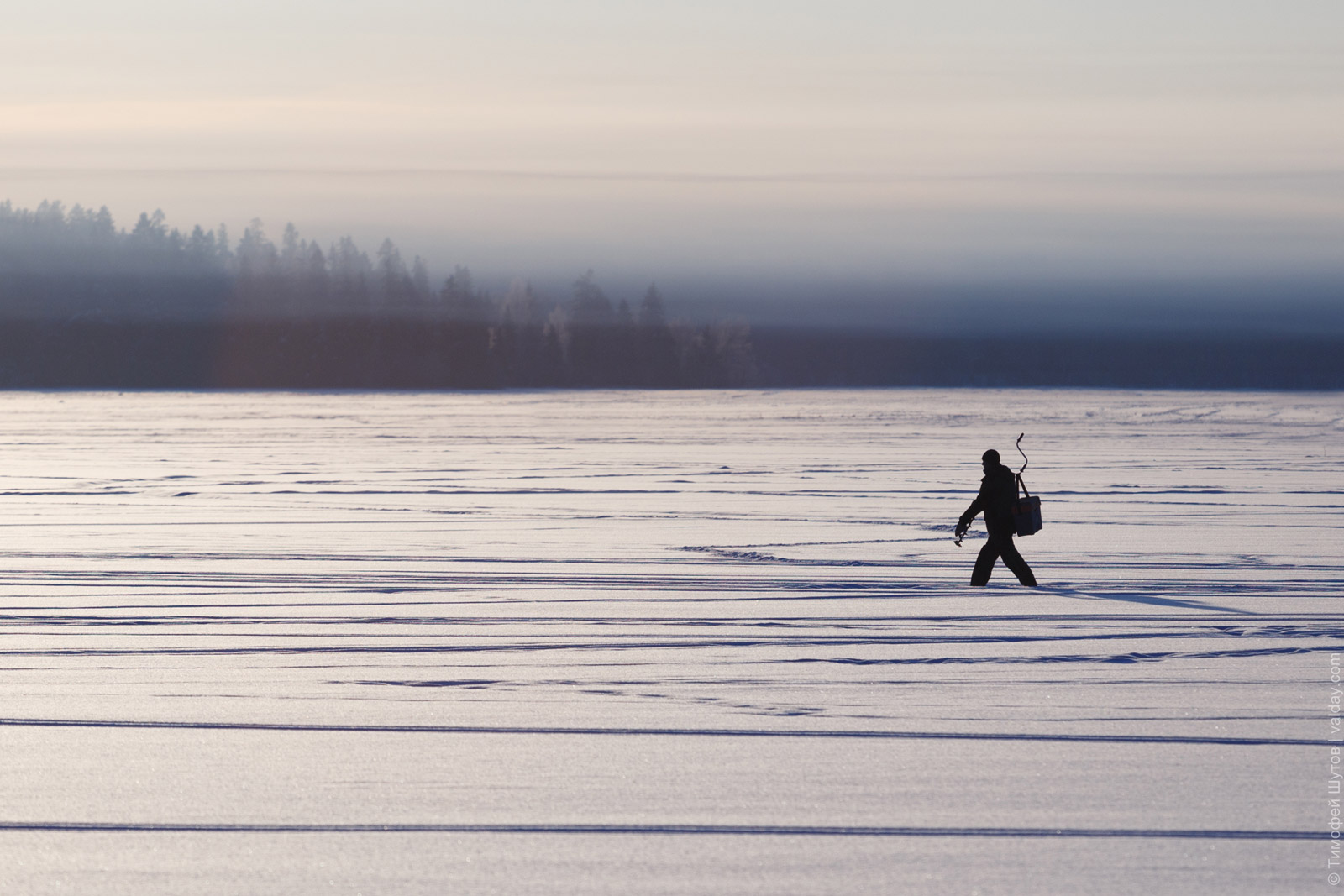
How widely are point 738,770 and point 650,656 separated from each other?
1.94 metres

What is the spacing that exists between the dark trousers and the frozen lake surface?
18cm

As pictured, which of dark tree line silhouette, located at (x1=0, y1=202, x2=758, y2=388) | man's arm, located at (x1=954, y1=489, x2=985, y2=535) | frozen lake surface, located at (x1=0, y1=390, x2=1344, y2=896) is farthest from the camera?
dark tree line silhouette, located at (x1=0, y1=202, x2=758, y2=388)

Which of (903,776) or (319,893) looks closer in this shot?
(319,893)

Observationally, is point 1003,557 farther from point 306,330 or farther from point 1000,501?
point 306,330

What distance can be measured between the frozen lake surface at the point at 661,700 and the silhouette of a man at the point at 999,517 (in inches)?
8.0

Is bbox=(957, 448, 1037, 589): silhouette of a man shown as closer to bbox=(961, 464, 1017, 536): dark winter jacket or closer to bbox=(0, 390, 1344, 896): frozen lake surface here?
bbox=(961, 464, 1017, 536): dark winter jacket

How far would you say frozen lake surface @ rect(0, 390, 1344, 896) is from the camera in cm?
405

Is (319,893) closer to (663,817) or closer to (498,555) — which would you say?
(663,817)

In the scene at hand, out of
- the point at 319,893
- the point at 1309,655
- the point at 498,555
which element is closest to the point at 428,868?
the point at 319,893

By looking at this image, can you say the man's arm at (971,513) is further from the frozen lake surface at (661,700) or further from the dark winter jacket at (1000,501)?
the frozen lake surface at (661,700)

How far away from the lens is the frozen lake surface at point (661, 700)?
4.05 meters

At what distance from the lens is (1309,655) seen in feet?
22.0

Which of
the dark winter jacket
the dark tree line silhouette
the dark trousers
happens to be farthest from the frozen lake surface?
the dark tree line silhouette

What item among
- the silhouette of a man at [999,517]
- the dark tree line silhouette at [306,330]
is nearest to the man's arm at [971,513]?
the silhouette of a man at [999,517]
